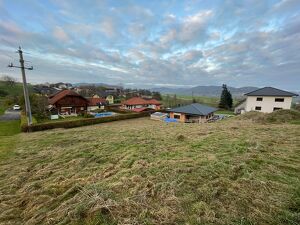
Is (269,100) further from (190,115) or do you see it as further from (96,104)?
(96,104)

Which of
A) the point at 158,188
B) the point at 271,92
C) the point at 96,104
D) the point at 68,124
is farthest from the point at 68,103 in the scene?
the point at 271,92

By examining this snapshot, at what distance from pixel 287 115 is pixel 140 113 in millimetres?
20452

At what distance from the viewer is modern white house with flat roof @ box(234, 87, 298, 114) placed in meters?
23.3

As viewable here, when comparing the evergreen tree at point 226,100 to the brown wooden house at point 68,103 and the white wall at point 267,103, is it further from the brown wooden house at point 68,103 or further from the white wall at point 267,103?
the brown wooden house at point 68,103

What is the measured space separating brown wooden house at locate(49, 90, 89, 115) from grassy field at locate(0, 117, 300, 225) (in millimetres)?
22856

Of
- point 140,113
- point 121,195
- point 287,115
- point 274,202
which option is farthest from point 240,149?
point 140,113

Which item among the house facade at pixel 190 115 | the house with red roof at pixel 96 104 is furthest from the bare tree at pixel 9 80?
the house facade at pixel 190 115

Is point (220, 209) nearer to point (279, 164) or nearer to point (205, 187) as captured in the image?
point (205, 187)

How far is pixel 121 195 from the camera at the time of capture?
3.14 m

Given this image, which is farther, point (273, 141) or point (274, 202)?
point (273, 141)

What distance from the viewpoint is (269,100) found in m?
24.1

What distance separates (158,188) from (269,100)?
27.9m

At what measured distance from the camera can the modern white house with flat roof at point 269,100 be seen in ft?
76.3

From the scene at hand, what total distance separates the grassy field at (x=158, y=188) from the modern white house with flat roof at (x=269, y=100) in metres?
22.7
